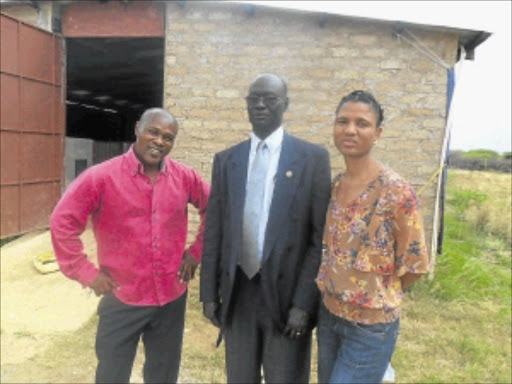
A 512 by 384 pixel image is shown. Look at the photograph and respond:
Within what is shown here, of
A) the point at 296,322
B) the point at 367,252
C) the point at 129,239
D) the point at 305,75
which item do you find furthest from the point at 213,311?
the point at 305,75

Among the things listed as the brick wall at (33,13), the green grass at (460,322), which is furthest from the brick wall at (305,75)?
the brick wall at (33,13)

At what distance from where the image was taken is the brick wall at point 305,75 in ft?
17.4

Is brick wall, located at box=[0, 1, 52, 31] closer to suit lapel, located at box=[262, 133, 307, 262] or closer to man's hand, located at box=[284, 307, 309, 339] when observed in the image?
suit lapel, located at box=[262, 133, 307, 262]

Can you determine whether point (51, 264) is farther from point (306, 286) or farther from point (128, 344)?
point (306, 286)

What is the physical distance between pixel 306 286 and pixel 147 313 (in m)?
0.89

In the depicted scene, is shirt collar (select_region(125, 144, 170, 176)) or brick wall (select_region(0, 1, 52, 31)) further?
brick wall (select_region(0, 1, 52, 31))

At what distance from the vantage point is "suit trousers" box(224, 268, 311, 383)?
6.32 ft

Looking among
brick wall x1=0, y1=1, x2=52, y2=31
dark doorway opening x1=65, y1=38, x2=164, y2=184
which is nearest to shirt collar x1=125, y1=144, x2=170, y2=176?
dark doorway opening x1=65, y1=38, x2=164, y2=184

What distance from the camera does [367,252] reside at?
1686 mm

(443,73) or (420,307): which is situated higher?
(443,73)

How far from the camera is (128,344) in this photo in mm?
2174

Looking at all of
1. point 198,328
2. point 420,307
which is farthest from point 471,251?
point 198,328

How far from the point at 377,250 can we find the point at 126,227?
126 centimetres

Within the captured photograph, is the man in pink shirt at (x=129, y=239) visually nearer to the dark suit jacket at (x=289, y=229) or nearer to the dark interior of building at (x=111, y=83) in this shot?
the dark suit jacket at (x=289, y=229)
